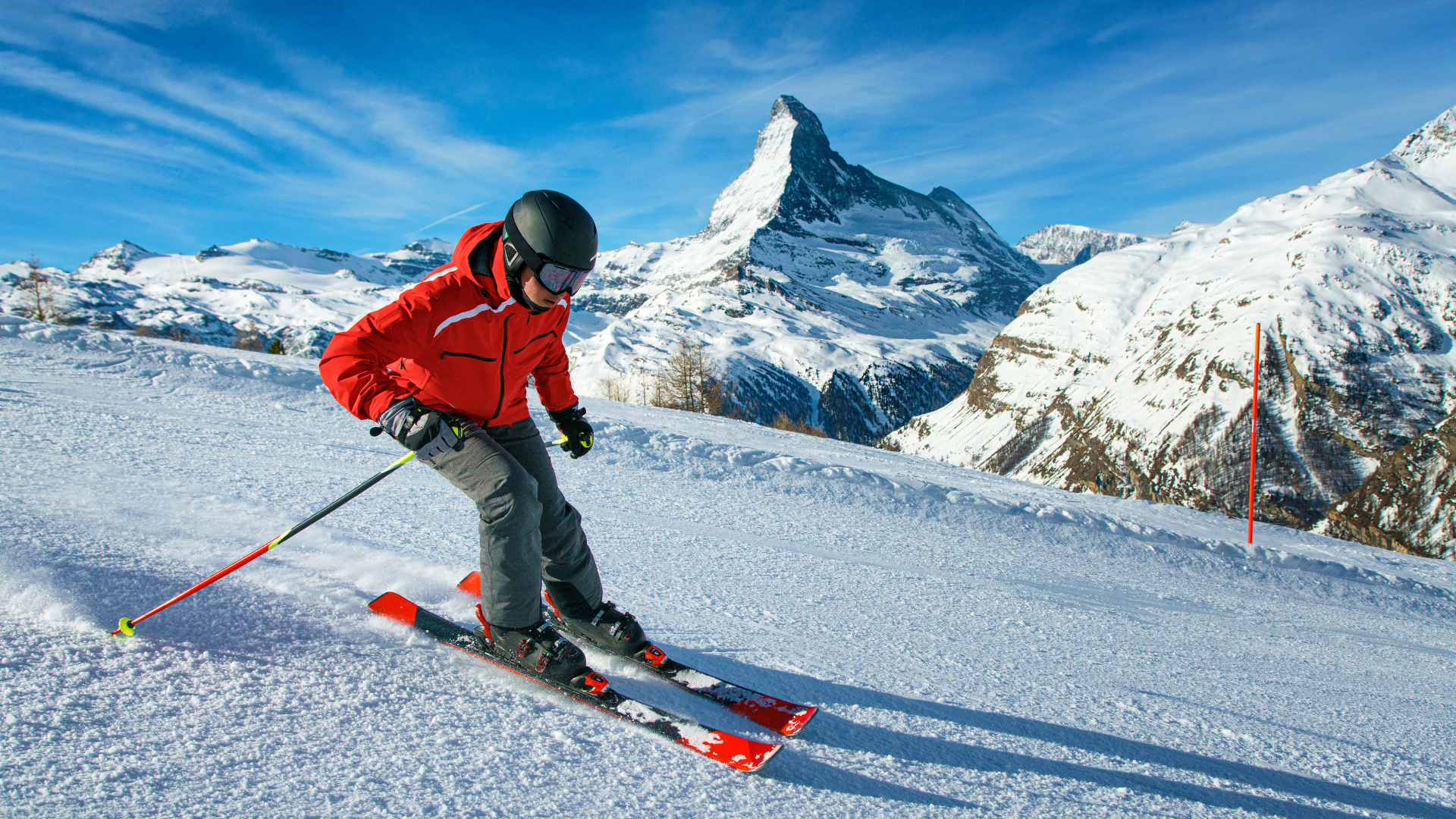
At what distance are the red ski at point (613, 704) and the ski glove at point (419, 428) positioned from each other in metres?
0.83

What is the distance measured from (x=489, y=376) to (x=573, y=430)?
32.1 inches

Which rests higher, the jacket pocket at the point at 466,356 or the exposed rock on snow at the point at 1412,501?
the jacket pocket at the point at 466,356

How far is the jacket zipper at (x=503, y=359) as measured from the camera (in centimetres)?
252

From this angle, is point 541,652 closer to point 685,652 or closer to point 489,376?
point 685,652

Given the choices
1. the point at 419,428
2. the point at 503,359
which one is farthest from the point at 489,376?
the point at 419,428

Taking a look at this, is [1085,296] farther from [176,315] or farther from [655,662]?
[176,315]

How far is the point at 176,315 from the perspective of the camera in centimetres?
18112

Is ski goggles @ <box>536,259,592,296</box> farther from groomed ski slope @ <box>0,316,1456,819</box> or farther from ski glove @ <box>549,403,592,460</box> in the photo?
groomed ski slope @ <box>0,316,1456,819</box>

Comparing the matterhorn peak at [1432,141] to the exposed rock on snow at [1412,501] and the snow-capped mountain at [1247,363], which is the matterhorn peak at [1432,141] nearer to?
the snow-capped mountain at [1247,363]

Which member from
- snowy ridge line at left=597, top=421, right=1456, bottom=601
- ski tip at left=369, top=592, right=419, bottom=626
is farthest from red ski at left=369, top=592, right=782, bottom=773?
snowy ridge line at left=597, top=421, right=1456, bottom=601

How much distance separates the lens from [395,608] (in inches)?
107

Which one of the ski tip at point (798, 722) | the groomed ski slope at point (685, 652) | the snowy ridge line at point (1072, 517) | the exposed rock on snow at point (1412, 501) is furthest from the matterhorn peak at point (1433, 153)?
the ski tip at point (798, 722)

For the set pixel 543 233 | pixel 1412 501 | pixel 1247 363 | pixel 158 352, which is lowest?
pixel 1412 501

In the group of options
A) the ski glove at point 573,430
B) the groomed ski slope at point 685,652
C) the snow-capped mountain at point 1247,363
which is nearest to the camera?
the groomed ski slope at point 685,652
